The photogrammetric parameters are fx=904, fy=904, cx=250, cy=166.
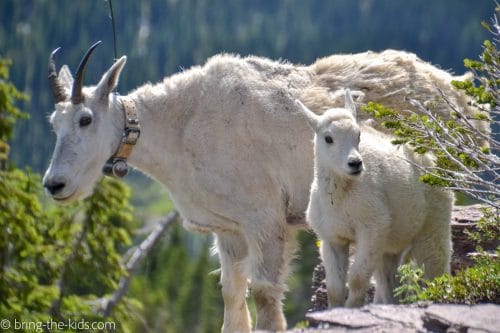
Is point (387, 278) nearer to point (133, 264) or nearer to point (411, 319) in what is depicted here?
point (411, 319)

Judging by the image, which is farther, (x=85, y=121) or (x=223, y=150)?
(x=223, y=150)

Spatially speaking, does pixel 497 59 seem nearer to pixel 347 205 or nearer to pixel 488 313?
pixel 347 205

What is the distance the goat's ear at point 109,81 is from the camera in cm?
846

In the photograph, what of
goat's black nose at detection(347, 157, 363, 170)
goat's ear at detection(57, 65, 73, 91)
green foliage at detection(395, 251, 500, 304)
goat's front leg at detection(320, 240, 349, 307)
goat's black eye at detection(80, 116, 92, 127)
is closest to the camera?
green foliage at detection(395, 251, 500, 304)

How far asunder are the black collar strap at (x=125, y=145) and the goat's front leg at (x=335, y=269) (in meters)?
2.25

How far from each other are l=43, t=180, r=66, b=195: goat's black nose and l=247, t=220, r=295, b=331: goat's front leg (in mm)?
1820

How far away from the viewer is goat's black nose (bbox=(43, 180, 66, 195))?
8.25m

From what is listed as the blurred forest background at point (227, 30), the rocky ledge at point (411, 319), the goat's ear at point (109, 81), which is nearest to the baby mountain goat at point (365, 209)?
the rocky ledge at point (411, 319)

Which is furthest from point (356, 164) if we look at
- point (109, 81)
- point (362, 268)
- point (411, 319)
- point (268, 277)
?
point (109, 81)

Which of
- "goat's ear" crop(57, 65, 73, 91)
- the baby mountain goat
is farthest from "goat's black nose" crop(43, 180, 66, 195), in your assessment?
the baby mountain goat

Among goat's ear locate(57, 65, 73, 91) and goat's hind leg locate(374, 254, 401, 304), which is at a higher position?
goat's ear locate(57, 65, 73, 91)

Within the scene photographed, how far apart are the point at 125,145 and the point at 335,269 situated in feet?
8.33

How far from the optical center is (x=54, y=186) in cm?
828

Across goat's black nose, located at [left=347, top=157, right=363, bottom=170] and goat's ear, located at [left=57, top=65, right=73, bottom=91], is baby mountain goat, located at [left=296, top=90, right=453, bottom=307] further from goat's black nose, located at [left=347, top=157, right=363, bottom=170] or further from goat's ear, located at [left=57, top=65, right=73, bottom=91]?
goat's ear, located at [left=57, top=65, right=73, bottom=91]
